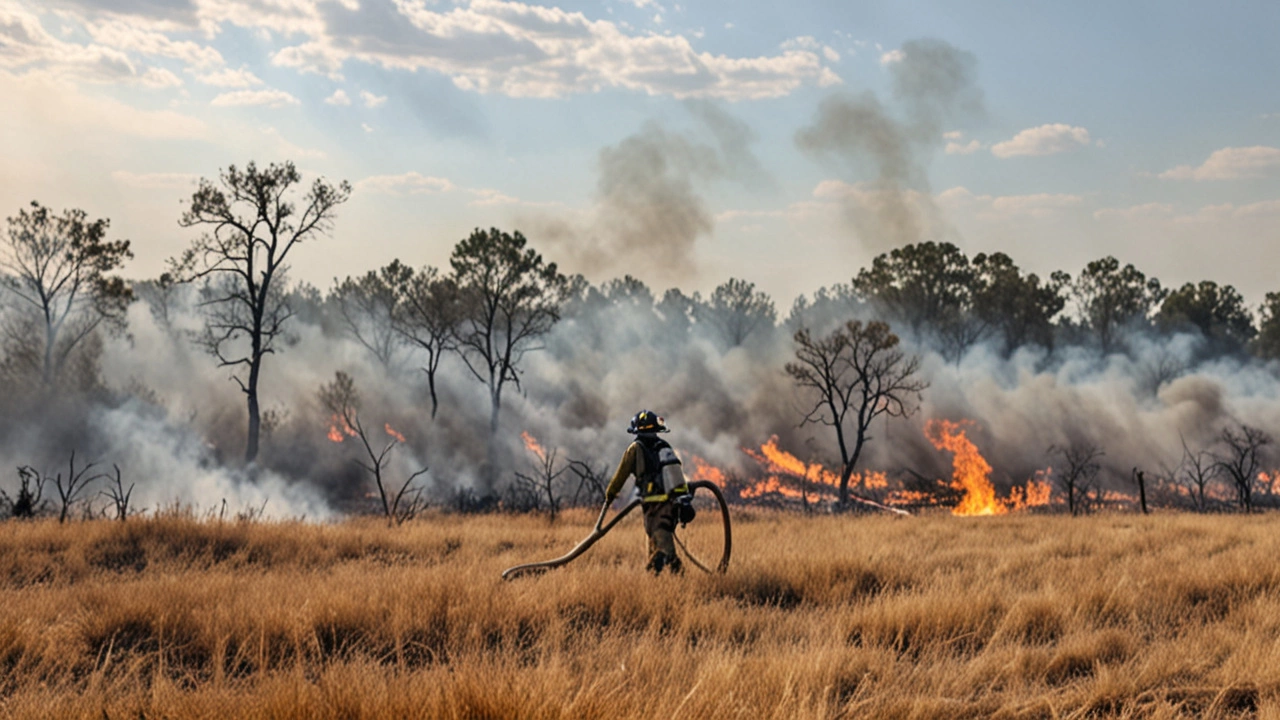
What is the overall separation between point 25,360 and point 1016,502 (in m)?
46.5

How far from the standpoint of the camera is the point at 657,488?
31.4 feet

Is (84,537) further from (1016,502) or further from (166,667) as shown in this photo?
(1016,502)

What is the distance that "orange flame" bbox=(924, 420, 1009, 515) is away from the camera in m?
40.4

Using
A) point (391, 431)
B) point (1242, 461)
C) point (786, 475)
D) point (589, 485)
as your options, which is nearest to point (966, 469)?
point (786, 475)

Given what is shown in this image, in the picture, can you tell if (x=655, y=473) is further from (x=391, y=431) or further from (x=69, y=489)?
(x=391, y=431)

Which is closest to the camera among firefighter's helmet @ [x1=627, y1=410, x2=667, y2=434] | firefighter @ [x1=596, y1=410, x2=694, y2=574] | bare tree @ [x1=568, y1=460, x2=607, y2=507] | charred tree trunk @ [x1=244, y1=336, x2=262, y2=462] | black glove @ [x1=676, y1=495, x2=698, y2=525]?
black glove @ [x1=676, y1=495, x2=698, y2=525]

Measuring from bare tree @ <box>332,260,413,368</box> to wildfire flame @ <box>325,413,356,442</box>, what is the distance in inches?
293

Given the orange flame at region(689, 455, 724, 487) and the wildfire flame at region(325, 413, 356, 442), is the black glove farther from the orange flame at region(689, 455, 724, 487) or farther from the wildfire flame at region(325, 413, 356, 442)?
the wildfire flame at region(325, 413, 356, 442)

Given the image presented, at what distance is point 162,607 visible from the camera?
24.5ft

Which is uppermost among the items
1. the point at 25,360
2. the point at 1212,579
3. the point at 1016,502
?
the point at 25,360

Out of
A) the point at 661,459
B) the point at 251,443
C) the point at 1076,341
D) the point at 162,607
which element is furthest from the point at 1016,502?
the point at 162,607

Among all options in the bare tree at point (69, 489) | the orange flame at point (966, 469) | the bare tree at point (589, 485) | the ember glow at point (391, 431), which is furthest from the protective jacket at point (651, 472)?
the ember glow at point (391, 431)

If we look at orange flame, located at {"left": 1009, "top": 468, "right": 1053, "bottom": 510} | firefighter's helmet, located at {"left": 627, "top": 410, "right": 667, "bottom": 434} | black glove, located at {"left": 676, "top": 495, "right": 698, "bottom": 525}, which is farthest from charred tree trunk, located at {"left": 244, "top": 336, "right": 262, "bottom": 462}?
orange flame, located at {"left": 1009, "top": 468, "right": 1053, "bottom": 510}

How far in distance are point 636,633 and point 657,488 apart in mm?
2496
